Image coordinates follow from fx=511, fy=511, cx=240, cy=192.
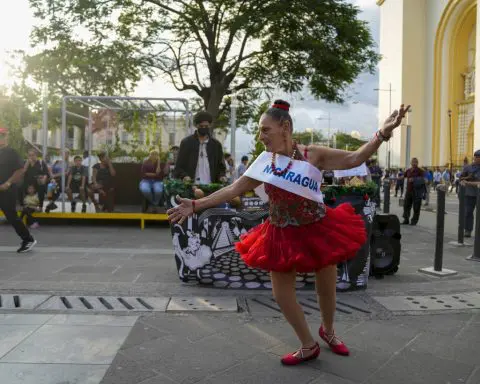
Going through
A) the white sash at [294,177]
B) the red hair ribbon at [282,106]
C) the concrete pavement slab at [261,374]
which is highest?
the red hair ribbon at [282,106]

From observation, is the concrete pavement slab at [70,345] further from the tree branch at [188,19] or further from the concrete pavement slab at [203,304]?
the tree branch at [188,19]

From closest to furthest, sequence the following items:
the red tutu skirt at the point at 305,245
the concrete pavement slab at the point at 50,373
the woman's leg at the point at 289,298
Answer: the concrete pavement slab at the point at 50,373 → the red tutu skirt at the point at 305,245 → the woman's leg at the point at 289,298

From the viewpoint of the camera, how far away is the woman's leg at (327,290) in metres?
3.30

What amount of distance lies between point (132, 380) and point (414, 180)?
10415 millimetres

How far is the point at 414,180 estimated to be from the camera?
12.1m

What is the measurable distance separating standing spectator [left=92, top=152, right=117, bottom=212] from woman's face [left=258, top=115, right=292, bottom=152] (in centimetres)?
885

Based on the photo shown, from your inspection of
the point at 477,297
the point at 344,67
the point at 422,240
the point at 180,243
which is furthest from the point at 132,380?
the point at 344,67

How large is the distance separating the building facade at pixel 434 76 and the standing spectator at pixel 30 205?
41608 mm

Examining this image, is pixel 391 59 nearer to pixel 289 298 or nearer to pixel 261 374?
pixel 289 298

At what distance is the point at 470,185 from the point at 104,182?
7733 millimetres

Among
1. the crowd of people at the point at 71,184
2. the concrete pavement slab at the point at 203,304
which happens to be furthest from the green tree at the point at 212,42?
the concrete pavement slab at the point at 203,304

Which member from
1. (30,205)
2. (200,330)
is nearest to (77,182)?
(30,205)

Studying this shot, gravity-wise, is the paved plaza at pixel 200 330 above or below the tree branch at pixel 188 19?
below

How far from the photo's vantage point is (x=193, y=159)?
6.50 m
